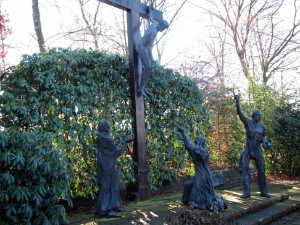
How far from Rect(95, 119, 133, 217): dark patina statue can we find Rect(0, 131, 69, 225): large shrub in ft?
3.12

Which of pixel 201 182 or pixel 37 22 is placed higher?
pixel 37 22

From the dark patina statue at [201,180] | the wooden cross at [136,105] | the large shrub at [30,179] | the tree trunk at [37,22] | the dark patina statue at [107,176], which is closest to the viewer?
the large shrub at [30,179]

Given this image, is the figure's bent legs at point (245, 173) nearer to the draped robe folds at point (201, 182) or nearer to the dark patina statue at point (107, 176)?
the draped robe folds at point (201, 182)

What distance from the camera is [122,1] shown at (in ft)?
27.2

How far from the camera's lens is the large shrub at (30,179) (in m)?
4.71

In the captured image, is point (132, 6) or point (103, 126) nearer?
point (103, 126)

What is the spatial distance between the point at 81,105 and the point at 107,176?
6.59ft

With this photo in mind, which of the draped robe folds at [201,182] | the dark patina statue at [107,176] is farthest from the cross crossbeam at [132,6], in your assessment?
the draped robe folds at [201,182]

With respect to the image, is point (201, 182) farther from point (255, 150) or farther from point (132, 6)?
point (132, 6)

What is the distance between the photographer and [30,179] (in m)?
4.95

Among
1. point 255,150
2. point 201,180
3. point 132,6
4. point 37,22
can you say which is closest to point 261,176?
point 255,150

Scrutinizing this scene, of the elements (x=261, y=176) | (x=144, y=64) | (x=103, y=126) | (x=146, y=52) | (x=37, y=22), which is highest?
(x=37, y=22)

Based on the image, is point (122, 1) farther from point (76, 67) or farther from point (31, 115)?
point (31, 115)

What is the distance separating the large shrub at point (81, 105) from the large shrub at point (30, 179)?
129 centimetres
